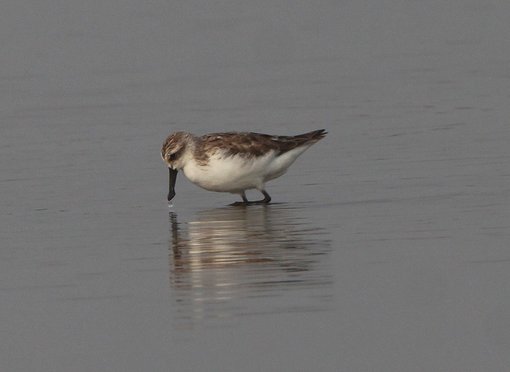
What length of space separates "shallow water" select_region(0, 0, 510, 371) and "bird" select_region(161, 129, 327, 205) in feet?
1.40

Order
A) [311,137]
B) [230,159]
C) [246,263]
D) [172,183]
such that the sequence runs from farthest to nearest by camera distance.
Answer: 1. [311,137]
2. [172,183]
3. [230,159]
4. [246,263]

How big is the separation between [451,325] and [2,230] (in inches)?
318

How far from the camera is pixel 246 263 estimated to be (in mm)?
17875

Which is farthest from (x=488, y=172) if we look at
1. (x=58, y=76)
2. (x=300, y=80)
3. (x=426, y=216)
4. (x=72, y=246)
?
(x=58, y=76)

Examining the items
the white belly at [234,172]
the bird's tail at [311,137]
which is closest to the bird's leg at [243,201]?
the white belly at [234,172]

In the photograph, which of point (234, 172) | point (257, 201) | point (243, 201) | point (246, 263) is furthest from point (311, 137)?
point (246, 263)

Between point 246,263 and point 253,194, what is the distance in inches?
250

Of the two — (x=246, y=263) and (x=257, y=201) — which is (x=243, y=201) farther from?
(x=246, y=263)

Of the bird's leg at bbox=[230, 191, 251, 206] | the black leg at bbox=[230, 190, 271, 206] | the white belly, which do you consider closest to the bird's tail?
the white belly

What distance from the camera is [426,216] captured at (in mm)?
20234

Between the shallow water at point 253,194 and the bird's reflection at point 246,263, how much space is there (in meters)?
0.04

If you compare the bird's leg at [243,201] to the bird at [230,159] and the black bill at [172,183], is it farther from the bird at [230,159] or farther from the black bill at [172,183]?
the black bill at [172,183]

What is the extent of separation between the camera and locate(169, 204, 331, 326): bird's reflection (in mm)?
15836

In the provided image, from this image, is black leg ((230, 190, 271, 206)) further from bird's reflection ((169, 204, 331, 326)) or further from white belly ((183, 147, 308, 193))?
bird's reflection ((169, 204, 331, 326))
